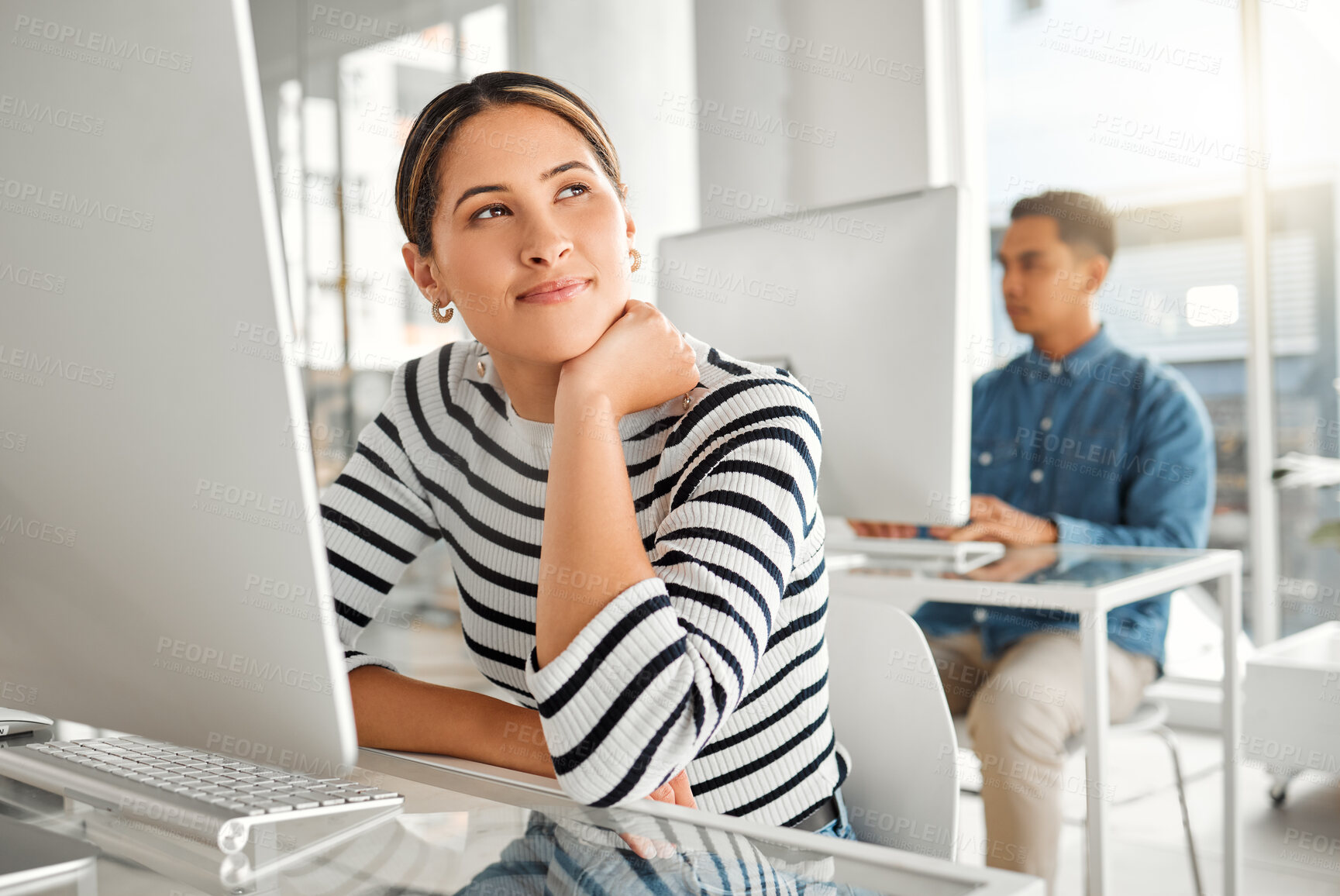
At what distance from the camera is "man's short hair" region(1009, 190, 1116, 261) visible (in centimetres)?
260

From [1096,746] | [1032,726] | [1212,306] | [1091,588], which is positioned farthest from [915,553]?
[1212,306]

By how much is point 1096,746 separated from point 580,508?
0.90 m

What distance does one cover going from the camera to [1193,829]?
2.41m

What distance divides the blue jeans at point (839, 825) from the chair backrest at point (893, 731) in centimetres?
5

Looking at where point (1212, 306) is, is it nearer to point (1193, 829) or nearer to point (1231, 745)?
point (1193, 829)

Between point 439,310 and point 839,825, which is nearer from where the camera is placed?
point 839,825

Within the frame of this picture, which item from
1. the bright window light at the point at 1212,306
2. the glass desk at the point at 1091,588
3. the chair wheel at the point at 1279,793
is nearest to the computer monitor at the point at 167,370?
the glass desk at the point at 1091,588

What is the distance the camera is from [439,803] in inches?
26.9

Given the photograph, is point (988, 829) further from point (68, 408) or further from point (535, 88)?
point (68, 408)

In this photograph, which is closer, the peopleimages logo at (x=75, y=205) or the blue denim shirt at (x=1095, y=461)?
the peopleimages logo at (x=75, y=205)

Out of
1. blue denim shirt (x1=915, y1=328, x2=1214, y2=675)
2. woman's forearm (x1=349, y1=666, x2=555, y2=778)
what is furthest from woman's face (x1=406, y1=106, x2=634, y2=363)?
blue denim shirt (x1=915, y1=328, x2=1214, y2=675)

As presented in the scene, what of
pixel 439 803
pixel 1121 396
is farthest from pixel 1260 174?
pixel 439 803

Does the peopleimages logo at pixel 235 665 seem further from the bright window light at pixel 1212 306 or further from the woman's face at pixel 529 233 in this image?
the bright window light at pixel 1212 306

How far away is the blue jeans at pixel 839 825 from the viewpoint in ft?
3.15
